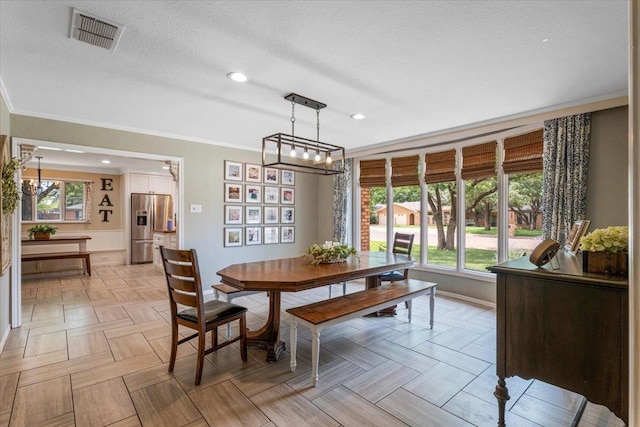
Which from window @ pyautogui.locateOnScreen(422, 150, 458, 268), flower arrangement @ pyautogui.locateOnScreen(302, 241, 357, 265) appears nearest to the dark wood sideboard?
flower arrangement @ pyautogui.locateOnScreen(302, 241, 357, 265)

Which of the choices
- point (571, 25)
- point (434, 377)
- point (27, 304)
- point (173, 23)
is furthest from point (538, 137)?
point (27, 304)

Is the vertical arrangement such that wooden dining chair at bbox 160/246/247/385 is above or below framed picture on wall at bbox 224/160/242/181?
below

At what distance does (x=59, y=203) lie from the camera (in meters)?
7.21

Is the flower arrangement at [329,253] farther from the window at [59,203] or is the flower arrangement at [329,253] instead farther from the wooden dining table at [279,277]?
the window at [59,203]

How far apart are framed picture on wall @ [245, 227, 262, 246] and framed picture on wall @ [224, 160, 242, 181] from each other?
35.5 inches

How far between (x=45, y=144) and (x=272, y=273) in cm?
325

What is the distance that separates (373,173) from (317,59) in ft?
11.5

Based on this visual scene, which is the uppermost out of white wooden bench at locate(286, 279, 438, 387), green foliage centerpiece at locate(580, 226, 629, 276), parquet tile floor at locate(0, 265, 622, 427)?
green foliage centerpiece at locate(580, 226, 629, 276)

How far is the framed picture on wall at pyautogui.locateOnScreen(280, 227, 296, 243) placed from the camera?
5902mm

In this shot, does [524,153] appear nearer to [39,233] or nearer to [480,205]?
[480,205]

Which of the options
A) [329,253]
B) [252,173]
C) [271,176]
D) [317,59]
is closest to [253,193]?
[252,173]

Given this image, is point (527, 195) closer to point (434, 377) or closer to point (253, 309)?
point (434, 377)

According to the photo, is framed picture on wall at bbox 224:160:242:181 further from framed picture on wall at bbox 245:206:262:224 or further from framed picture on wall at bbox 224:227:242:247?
framed picture on wall at bbox 224:227:242:247

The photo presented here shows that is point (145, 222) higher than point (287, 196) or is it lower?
lower
